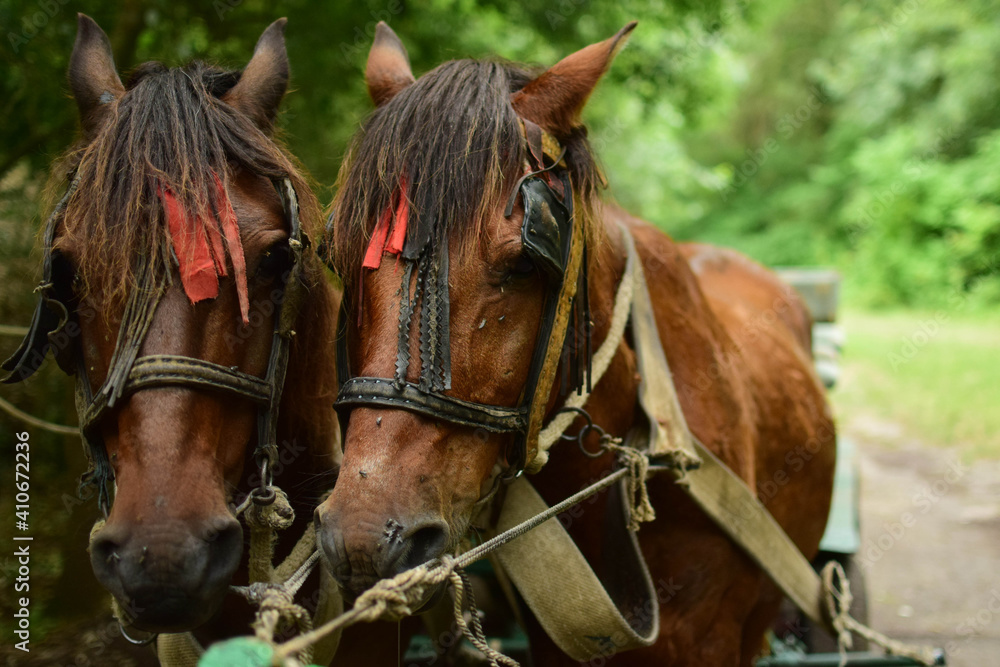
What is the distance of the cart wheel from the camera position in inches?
135

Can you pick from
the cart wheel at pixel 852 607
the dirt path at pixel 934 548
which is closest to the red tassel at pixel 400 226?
the cart wheel at pixel 852 607

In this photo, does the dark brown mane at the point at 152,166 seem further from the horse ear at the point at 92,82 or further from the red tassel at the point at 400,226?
the red tassel at the point at 400,226

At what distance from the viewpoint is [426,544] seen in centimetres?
153

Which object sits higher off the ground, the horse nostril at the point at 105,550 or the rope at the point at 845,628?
the horse nostril at the point at 105,550

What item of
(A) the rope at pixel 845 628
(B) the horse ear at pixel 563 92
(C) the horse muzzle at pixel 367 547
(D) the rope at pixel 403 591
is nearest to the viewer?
(D) the rope at pixel 403 591

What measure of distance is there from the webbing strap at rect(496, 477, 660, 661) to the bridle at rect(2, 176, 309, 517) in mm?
677

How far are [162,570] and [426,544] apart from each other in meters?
0.52

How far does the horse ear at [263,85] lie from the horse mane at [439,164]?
1.28 ft

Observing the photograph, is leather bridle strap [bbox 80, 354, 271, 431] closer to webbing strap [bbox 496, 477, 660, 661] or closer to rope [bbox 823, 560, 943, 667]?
webbing strap [bbox 496, 477, 660, 661]

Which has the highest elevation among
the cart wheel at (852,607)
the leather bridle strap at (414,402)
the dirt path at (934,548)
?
the leather bridle strap at (414,402)

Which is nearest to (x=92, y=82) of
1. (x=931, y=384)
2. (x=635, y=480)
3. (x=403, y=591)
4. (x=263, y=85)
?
(x=263, y=85)

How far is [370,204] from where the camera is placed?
5.69 feet

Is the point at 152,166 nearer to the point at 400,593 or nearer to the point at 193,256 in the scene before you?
the point at 193,256

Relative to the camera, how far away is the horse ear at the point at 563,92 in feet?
6.30
